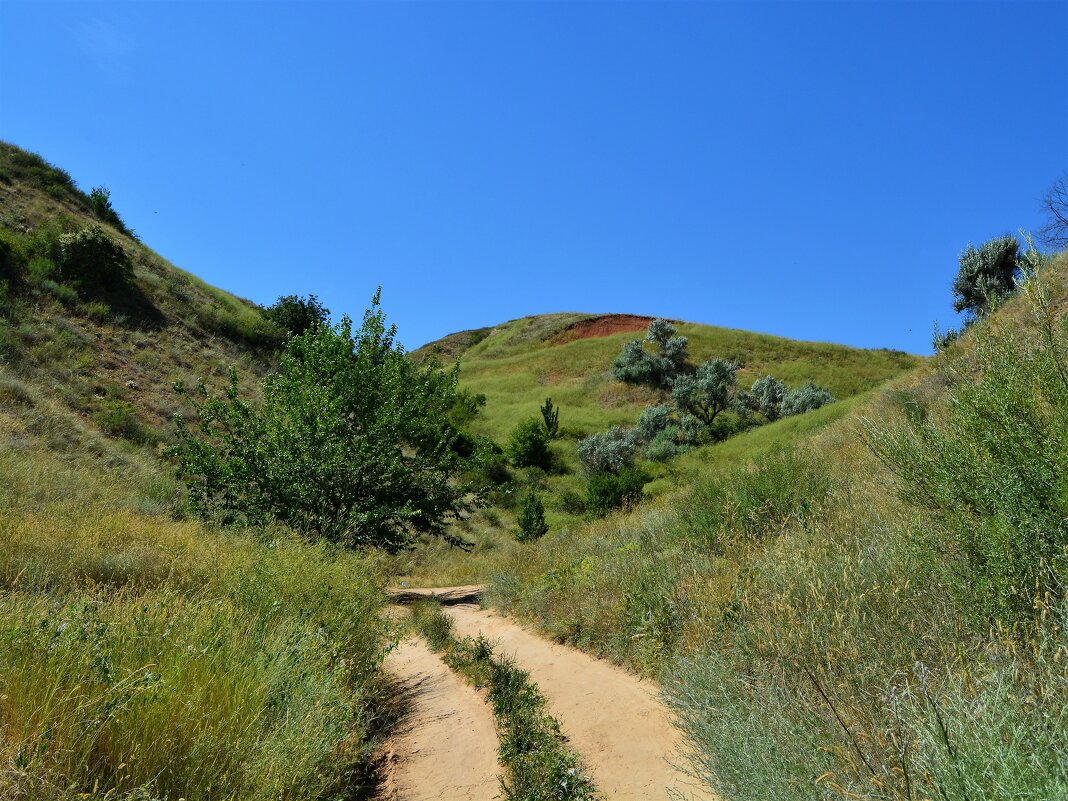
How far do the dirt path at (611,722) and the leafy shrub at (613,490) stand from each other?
14.5 metres

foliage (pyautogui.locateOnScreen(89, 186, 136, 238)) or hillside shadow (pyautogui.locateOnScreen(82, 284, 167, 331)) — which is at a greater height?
foliage (pyautogui.locateOnScreen(89, 186, 136, 238))

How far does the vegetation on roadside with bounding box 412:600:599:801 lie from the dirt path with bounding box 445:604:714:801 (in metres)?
0.16

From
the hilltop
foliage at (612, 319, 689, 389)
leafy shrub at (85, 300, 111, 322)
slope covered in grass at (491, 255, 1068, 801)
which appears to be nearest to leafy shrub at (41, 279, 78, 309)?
the hilltop

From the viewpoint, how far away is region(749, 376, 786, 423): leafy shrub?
117 feet

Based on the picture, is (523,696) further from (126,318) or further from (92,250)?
(92,250)

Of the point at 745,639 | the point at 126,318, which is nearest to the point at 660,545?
the point at 745,639

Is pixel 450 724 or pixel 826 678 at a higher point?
pixel 826 678

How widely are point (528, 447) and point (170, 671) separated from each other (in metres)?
29.1

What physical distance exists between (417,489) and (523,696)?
865 cm

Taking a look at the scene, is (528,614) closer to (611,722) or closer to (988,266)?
(611,722)

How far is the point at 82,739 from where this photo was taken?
2756mm

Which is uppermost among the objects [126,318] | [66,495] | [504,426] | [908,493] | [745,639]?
[126,318]

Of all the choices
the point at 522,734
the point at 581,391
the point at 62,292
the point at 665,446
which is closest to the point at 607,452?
Result: the point at 665,446

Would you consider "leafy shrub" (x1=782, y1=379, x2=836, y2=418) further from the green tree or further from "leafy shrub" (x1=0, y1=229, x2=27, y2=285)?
"leafy shrub" (x1=0, y1=229, x2=27, y2=285)
